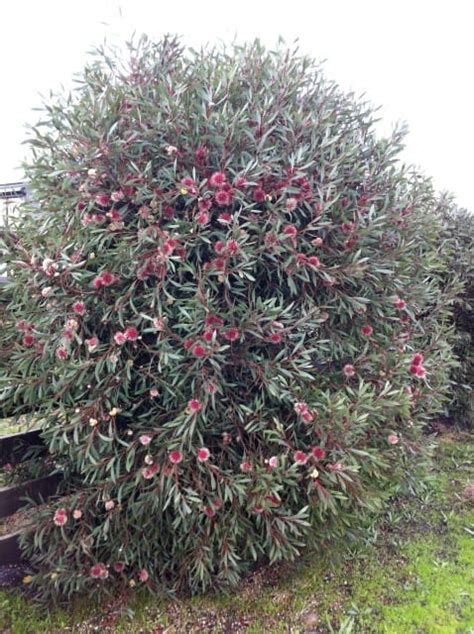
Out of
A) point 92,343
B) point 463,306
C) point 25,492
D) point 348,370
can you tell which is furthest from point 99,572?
point 463,306

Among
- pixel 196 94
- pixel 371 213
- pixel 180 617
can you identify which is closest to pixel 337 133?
pixel 371 213

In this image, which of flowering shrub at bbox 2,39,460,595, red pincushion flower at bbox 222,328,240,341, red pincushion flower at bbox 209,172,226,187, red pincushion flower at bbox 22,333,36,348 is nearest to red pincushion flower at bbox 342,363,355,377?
flowering shrub at bbox 2,39,460,595

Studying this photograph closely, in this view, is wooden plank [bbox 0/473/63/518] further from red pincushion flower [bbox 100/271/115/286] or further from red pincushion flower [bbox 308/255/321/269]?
red pincushion flower [bbox 308/255/321/269]

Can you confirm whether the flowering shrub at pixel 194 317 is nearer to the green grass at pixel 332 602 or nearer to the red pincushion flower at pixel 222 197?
the red pincushion flower at pixel 222 197

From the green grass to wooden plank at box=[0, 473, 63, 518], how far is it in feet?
1.12

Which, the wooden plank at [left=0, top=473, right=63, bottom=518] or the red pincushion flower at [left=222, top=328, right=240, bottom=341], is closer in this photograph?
the red pincushion flower at [left=222, top=328, right=240, bottom=341]

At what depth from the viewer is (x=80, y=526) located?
1.67 meters

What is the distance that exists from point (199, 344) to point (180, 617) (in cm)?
115

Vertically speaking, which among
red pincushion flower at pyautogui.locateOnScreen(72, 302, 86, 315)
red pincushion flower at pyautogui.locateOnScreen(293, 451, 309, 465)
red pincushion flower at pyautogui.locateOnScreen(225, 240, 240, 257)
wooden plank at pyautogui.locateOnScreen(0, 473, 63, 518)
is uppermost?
red pincushion flower at pyautogui.locateOnScreen(225, 240, 240, 257)

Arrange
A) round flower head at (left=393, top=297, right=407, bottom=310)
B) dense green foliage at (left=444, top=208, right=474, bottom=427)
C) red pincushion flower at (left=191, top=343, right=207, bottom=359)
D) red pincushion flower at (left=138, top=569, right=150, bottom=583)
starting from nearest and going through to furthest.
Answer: red pincushion flower at (left=191, top=343, right=207, bottom=359)
red pincushion flower at (left=138, top=569, right=150, bottom=583)
round flower head at (left=393, top=297, right=407, bottom=310)
dense green foliage at (left=444, top=208, right=474, bottom=427)

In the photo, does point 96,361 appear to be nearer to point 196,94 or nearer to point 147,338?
point 147,338

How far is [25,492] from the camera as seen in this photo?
1.88 meters

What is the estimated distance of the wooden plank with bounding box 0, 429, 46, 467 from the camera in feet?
6.18

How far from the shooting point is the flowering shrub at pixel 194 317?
1491 millimetres
